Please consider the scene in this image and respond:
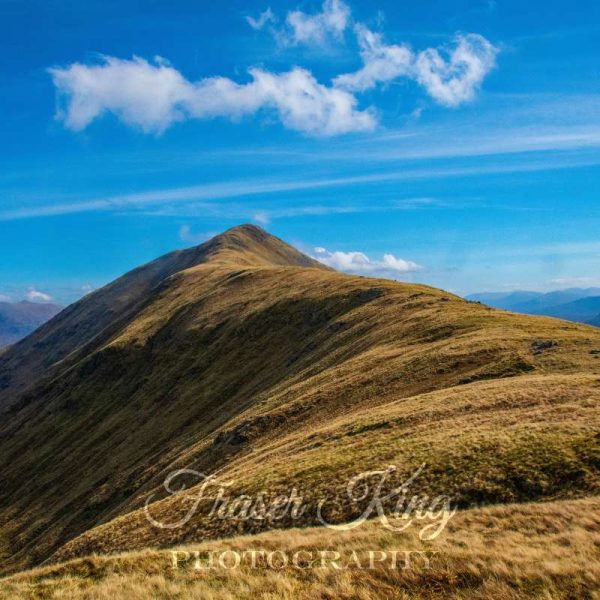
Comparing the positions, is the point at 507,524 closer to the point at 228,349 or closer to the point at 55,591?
the point at 55,591

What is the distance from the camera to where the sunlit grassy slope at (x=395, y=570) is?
13.3 meters

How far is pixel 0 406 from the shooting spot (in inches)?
7633

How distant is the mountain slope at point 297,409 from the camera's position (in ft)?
83.1

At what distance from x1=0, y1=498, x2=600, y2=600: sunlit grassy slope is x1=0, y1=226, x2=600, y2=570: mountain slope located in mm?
3439

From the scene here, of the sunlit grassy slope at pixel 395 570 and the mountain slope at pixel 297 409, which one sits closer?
the sunlit grassy slope at pixel 395 570

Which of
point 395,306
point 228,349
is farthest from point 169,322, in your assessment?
point 395,306

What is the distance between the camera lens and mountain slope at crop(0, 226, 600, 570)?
25.3 meters

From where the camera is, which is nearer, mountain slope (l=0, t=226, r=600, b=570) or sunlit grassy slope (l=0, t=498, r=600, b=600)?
sunlit grassy slope (l=0, t=498, r=600, b=600)

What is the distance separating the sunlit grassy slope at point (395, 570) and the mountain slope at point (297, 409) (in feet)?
11.3

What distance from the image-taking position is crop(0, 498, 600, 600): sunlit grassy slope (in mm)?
13258

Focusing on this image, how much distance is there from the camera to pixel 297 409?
49031mm

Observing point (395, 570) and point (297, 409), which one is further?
point (297, 409)

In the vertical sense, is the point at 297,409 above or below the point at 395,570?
above

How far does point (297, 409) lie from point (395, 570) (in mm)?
34426
